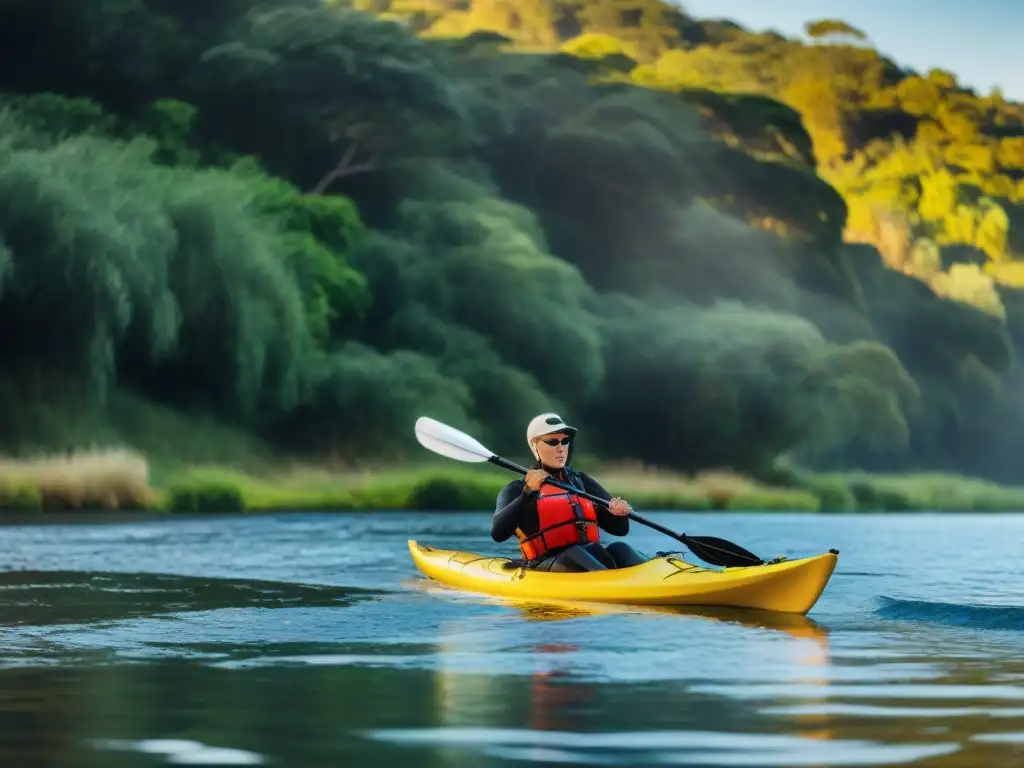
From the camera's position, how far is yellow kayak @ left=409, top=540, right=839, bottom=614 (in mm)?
10094

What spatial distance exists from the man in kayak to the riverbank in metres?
19.0

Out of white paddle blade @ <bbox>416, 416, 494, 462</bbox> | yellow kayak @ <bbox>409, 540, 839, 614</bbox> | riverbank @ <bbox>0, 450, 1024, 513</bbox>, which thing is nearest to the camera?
yellow kayak @ <bbox>409, 540, 839, 614</bbox>

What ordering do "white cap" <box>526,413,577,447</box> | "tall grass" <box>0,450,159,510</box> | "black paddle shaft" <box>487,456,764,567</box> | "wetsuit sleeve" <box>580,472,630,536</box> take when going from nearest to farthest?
"black paddle shaft" <box>487,456,764,567</box>
"white cap" <box>526,413,577,447</box>
"wetsuit sleeve" <box>580,472,630,536</box>
"tall grass" <box>0,450,159,510</box>

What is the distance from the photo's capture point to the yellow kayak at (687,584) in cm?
1009

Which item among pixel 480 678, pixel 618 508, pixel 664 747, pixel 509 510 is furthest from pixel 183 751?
pixel 618 508

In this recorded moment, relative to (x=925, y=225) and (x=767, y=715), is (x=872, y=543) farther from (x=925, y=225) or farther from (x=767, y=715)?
(x=925, y=225)

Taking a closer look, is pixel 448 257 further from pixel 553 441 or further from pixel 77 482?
pixel 553 441

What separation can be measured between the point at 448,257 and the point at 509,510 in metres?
29.2

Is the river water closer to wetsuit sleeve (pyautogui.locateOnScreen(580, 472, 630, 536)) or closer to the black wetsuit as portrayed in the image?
the black wetsuit

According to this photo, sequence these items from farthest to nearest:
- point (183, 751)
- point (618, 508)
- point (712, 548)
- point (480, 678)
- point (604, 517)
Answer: point (604, 517) → point (712, 548) → point (618, 508) → point (480, 678) → point (183, 751)

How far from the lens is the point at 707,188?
5231cm

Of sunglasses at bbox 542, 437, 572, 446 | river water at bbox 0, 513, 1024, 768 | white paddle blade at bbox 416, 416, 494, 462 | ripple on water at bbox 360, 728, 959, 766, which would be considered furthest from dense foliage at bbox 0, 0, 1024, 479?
ripple on water at bbox 360, 728, 959, 766

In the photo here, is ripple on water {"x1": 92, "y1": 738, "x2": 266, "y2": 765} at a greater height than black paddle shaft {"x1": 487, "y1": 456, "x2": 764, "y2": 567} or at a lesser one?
lesser

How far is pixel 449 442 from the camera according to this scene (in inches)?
511
